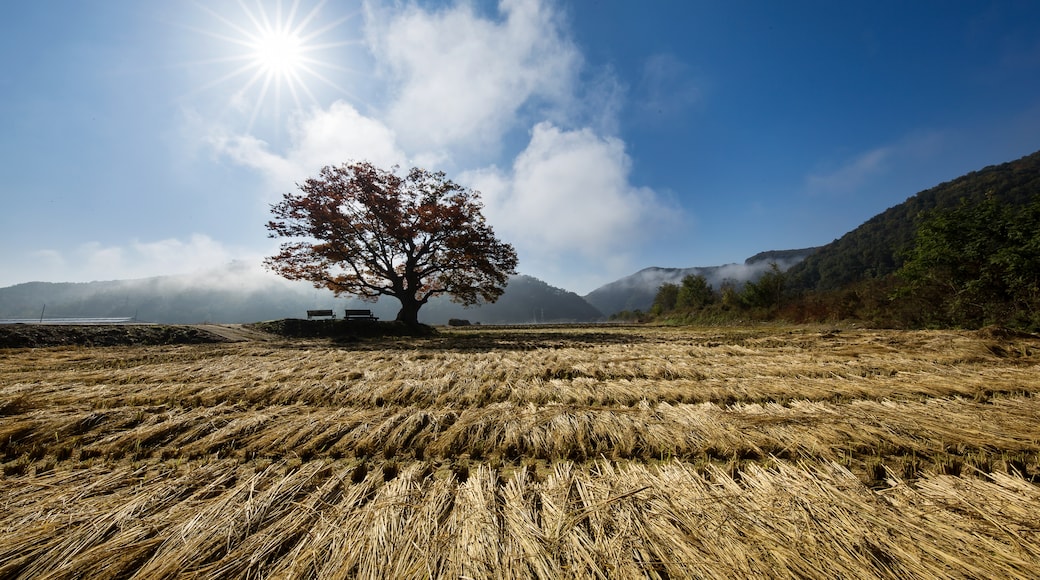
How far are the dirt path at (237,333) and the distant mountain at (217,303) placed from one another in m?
109

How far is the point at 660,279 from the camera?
7456 inches

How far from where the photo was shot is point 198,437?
2.83 metres

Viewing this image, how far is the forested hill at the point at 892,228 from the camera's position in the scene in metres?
53.0

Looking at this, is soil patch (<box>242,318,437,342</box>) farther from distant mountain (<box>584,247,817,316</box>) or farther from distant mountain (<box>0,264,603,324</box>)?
distant mountain (<box>584,247,817,316</box>)

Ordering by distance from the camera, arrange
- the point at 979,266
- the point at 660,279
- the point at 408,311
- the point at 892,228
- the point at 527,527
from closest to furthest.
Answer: the point at 527,527, the point at 979,266, the point at 408,311, the point at 892,228, the point at 660,279

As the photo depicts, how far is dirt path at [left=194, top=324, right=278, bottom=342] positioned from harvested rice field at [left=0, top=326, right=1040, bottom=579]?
8.51 m

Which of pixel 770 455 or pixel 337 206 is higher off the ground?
pixel 337 206

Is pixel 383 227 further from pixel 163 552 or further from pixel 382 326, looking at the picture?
pixel 163 552

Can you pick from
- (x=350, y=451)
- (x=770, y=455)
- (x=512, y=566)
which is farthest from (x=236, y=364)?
(x=770, y=455)

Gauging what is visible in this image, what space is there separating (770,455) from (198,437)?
4.76 m

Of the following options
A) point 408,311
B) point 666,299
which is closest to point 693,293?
point 666,299

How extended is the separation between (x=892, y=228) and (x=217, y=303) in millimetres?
229231

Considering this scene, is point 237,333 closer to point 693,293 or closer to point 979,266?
point 979,266

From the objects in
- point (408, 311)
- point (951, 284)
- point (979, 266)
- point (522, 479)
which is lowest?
point (522, 479)
